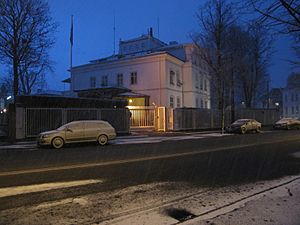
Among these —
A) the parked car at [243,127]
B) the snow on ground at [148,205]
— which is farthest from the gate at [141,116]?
the snow on ground at [148,205]

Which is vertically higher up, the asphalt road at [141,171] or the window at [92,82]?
the window at [92,82]

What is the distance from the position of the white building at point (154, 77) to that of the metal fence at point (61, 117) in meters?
12.2

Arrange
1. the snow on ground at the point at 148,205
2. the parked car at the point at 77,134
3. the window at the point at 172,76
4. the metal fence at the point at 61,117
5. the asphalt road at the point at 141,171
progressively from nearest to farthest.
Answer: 1. the snow on ground at the point at 148,205
2. the asphalt road at the point at 141,171
3. the parked car at the point at 77,134
4. the metal fence at the point at 61,117
5. the window at the point at 172,76

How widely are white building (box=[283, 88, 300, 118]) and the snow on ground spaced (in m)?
100

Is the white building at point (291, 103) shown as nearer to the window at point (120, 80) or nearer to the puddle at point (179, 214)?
the window at point (120, 80)

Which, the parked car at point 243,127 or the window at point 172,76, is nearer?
the parked car at point 243,127

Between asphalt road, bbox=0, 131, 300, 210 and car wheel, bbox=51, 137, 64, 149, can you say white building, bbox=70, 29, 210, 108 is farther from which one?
asphalt road, bbox=0, 131, 300, 210

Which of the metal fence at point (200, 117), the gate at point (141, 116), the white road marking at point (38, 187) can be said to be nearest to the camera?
the white road marking at point (38, 187)

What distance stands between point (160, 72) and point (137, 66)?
370 cm

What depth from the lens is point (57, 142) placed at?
66.3 ft

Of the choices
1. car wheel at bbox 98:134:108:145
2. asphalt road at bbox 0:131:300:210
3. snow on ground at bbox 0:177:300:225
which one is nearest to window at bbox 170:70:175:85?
car wheel at bbox 98:134:108:145

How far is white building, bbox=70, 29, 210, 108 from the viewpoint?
44438 mm

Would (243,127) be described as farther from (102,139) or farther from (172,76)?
(102,139)

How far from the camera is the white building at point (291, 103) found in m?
102
